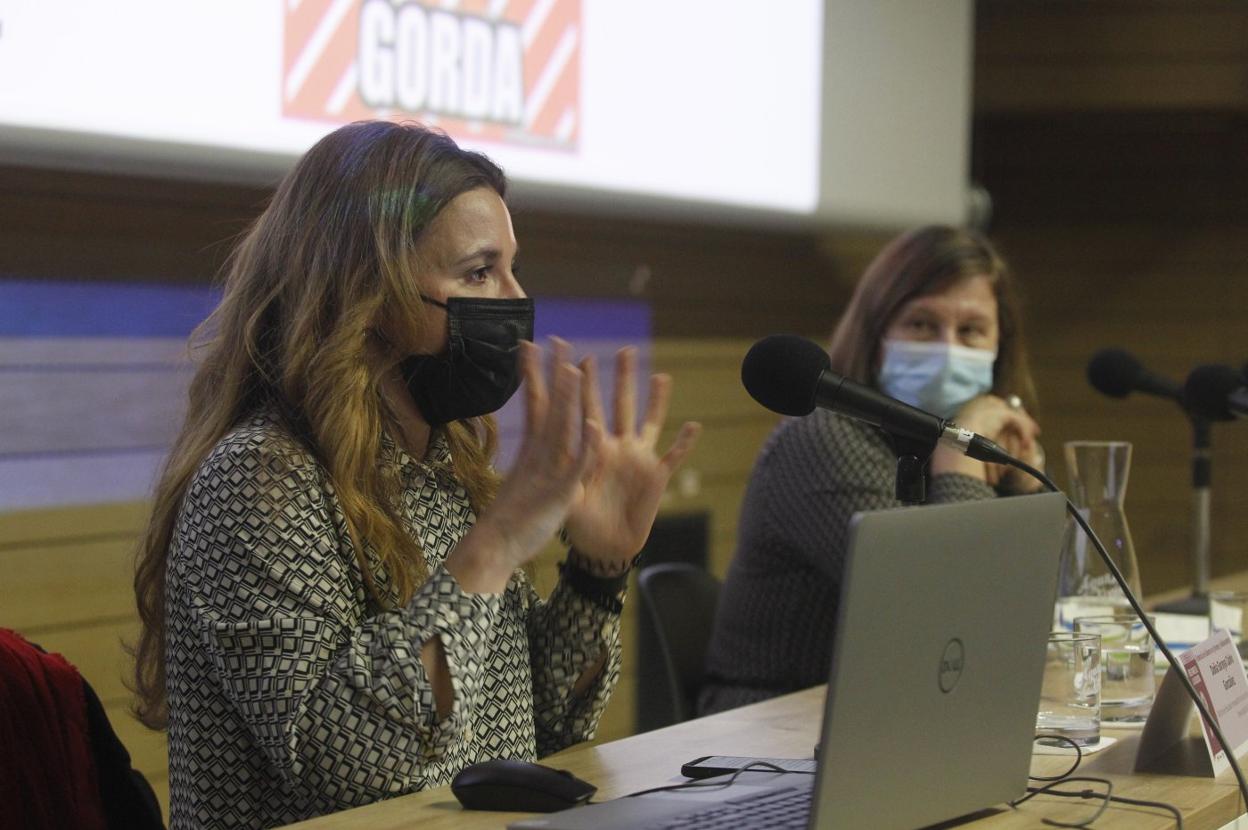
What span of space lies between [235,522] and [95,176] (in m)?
1.49

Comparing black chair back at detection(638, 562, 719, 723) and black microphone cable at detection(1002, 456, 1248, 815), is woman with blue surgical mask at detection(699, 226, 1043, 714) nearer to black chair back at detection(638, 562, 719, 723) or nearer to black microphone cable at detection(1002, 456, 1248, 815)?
black chair back at detection(638, 562, 719, 723)

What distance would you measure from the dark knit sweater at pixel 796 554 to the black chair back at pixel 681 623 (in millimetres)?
41

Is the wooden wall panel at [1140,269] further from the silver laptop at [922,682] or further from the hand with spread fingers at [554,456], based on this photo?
the silver laptop at [922,682]

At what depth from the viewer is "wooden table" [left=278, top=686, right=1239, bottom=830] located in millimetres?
1374

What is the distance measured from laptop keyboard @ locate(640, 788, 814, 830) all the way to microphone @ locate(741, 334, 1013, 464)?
13.9 inches

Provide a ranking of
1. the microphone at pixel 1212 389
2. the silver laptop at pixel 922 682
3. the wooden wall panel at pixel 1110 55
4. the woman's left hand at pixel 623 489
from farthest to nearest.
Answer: the wooden wall panel at pixel 1110 55 < the microphone at pixel 1212 389 < the woman's left hand at pixel 623 489 < the silver laptop at pixel 922 682

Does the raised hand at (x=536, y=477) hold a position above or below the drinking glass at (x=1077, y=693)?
above

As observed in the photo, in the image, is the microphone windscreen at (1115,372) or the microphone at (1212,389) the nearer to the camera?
the microphone at (1212,389)

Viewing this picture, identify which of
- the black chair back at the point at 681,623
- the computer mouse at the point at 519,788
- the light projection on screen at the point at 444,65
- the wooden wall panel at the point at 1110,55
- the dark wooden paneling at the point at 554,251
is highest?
the wooden wall panel at the point at 1110,55

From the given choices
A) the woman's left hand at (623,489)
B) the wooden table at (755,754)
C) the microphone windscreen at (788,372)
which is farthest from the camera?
the woman's left hand at (623,489)

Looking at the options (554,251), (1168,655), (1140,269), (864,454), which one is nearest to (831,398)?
(1168,655)

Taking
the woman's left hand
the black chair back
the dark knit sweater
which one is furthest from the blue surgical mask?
the woman's left hand

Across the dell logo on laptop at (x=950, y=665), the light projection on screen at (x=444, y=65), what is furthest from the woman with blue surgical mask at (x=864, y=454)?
the dell logo on laptop at (x=950, y=665)

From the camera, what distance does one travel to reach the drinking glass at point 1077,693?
1.63 m
